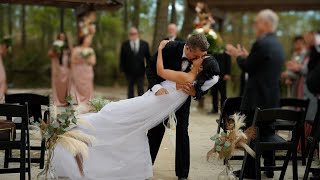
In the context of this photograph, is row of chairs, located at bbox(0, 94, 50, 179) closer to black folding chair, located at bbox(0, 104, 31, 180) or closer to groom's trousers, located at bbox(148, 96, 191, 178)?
black folding chair, located at bbox(0, 104, 31, 180)

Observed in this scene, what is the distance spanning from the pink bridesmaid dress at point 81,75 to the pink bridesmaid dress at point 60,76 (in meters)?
0.25

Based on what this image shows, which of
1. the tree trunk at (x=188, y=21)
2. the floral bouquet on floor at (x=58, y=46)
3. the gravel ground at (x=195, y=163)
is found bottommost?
the gravel ground at (x=195, y=163)

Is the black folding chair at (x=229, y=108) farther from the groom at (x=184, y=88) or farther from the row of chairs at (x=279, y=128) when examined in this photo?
the groom at (x=184, y=88)

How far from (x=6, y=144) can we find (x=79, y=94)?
6831 mm

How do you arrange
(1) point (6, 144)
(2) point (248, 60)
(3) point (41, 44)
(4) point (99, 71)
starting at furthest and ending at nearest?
1. (3) point (41, 44)
2. (4) point (99, 71)
3. (2) point (248, 60)
4. (1) point (6, 144)

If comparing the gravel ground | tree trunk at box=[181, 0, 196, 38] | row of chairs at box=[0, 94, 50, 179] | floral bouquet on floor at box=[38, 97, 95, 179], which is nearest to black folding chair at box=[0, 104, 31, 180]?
row of chairs at box=[0, 94, 50, 179]

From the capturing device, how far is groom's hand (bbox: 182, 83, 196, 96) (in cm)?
513

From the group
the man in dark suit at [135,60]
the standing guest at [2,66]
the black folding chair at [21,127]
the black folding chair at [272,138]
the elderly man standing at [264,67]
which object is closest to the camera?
the black folding chair at [21,127]

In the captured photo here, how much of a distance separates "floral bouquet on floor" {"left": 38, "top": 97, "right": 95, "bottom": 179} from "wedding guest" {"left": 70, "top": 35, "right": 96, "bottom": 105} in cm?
624

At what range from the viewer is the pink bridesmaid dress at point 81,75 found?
36.7ft

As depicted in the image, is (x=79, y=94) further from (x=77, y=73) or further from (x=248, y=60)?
(x=248, y=60)

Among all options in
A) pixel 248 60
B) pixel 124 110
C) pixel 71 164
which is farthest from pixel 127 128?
pixel 248 60

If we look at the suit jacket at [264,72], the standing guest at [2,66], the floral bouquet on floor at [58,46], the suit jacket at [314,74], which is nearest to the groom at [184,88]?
the suit jacket at [264,72]

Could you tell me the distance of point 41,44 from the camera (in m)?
22.5
